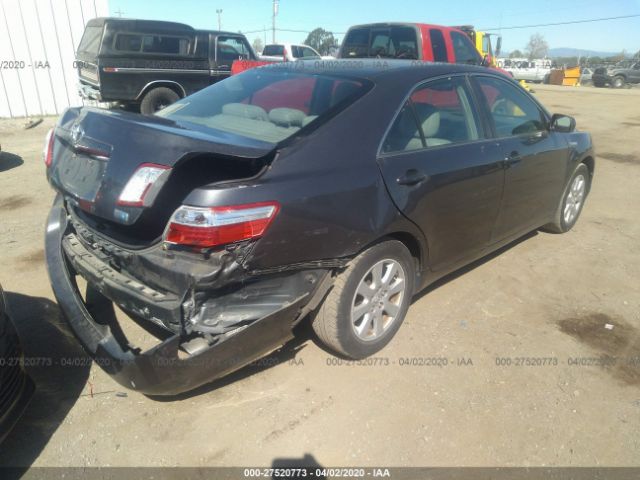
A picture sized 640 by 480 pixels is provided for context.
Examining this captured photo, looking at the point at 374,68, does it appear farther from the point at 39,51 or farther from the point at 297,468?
the point at 39,51

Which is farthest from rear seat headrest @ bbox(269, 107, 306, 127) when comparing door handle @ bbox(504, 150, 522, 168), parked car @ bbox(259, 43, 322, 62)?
parked car @ bbox(259, 43, 322, 62)

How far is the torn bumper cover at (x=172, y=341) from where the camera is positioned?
6.57 feet

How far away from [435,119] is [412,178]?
1.88ft

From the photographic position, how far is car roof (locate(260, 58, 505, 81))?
2828 mm

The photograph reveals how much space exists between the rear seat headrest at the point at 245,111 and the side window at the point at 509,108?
5.14ft

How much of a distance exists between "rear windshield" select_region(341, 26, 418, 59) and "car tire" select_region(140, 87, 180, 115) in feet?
12.6

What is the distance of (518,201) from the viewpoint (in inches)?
142

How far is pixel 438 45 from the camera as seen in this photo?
9047mm

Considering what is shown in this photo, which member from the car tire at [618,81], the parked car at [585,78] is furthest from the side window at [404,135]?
the parked car at [585,78]

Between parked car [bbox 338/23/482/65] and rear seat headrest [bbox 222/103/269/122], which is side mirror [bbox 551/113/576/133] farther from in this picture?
parked car [bbox 338/23/482/65]

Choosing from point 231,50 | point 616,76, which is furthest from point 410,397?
point 616,76

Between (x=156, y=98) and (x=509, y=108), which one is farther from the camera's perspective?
(x=156, y=98)

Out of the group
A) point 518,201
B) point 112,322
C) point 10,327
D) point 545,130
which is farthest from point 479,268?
point 10,327

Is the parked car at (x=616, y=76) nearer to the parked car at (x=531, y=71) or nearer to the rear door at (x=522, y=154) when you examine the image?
the parked car at (x=531, y=71)
